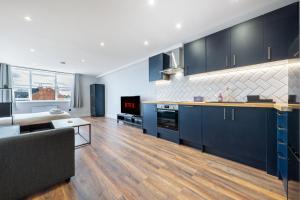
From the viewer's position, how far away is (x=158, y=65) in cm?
362

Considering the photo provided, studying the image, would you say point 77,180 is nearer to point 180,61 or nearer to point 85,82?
point 180,61

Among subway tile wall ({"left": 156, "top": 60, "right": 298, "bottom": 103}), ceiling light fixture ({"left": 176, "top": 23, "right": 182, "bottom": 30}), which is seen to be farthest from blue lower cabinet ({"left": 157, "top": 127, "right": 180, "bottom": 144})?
ceiling light fixture ({"left": 176, "top": 23, "right": 182, "bottom": 30})

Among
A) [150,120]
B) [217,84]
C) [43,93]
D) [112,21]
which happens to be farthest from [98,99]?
[217,84]

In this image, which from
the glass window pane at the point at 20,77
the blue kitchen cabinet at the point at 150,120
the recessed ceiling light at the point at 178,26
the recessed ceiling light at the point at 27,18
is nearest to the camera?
the recessed ceiling light at the point at 27,18

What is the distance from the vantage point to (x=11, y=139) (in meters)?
1.18

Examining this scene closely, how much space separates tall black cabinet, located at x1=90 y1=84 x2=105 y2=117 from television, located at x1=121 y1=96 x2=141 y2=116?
8.93ft

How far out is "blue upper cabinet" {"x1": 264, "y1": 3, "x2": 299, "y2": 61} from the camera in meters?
1.68

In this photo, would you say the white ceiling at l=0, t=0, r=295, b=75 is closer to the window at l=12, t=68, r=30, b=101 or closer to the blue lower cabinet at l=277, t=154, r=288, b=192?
the blue lower cabinet at l=277, t=154, r=288, b=192

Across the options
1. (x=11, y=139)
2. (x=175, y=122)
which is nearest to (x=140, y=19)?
(x=175, y=122)

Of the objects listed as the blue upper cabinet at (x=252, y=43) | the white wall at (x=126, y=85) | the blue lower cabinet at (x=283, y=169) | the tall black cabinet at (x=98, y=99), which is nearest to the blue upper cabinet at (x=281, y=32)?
the blue upper cabinet at (x=252, y=43)

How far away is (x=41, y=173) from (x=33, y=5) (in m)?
2.38

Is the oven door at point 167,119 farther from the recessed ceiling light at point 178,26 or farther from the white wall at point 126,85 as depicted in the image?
the recessed ceiling light at point 178,26

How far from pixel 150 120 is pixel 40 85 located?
6.09 metres

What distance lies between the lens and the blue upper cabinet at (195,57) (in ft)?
8.74
